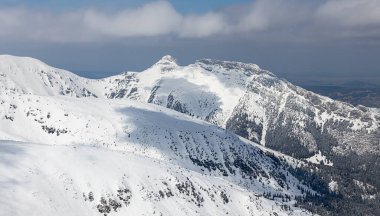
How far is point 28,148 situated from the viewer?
185375mm

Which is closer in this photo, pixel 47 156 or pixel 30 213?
pixel 30 213

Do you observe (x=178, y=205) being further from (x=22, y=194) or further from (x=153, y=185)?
(x=22, y=194)

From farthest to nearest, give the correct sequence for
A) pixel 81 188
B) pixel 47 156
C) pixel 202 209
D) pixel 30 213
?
1. pixel 202 209
2. pixel 47 156
3. pixel 81 188
4. pixel 30 213

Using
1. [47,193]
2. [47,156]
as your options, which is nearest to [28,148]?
[47,156]

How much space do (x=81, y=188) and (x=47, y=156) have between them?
22.4 meters

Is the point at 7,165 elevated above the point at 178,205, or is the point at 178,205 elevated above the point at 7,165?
the point at 7,165

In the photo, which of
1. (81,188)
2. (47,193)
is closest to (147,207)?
(81,188)

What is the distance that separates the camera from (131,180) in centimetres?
18688

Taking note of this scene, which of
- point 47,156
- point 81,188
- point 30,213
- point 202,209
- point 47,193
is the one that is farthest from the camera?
point 202,209

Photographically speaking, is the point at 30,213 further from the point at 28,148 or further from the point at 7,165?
the point at 28,148

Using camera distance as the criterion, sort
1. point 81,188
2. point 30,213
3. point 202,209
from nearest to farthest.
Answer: point 30,213, point 81,188, point 202,209

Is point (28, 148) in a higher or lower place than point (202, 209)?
higher

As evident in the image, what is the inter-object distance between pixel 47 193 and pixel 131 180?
4035cm

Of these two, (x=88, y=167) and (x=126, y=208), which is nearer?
(x=126, y=208)
